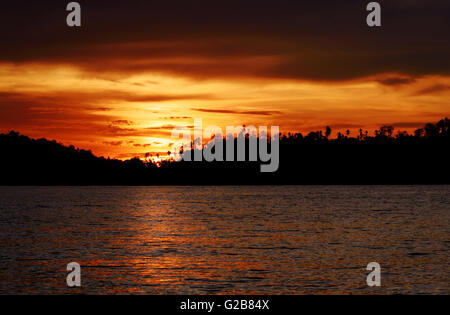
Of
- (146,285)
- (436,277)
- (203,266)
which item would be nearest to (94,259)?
(203,266)

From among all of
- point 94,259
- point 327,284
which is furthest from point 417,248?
point 94,259

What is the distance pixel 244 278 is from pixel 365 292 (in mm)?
8882

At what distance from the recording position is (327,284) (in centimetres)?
3734

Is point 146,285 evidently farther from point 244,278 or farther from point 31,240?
point 31,240

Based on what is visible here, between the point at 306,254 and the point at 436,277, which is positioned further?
the point at 306,254

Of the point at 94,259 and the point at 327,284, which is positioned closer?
the point at 327,284
